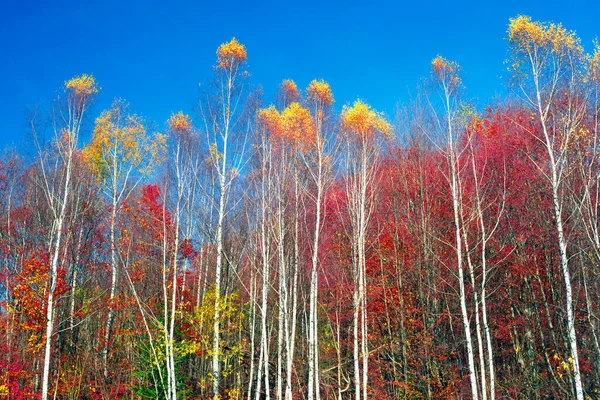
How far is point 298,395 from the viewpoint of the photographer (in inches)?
650

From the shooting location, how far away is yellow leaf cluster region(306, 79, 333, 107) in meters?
14.4

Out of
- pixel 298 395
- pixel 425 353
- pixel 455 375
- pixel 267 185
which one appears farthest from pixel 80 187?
pixel 455 375

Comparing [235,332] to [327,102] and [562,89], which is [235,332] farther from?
[562,89]

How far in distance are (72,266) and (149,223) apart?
3.53 m

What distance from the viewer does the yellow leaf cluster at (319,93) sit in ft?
47.2

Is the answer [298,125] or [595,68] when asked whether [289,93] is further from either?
[595,68]

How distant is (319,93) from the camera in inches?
571

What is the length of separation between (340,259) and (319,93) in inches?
262

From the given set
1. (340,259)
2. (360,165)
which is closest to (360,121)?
(360,165)

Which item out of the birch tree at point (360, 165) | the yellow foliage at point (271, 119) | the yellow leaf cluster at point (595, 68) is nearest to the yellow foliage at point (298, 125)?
the yellow foliage at point (271, 119)

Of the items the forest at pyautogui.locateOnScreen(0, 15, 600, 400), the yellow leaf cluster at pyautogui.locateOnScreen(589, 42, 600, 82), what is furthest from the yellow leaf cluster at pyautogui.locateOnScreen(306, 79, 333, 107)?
the yellow leaf cluster at pyautogui.locateOnScreen(589, 42, 600, 82)

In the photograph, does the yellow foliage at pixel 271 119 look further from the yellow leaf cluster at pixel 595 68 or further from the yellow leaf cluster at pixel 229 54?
the yellow leaf cluster at pixel 595 68

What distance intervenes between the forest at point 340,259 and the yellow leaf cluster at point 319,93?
47 mm

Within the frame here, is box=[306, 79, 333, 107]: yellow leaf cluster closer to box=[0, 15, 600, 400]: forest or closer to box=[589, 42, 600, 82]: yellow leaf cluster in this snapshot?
box=[0, 15, 600, 400]: forest
